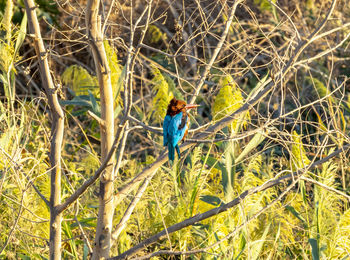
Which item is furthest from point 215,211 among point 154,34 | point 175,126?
point 154,34

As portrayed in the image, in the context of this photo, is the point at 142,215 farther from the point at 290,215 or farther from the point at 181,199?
the point at 290,215

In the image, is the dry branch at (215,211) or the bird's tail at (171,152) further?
the bird's tail at (171,152)

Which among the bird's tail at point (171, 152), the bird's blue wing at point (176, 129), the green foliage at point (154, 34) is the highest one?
the green foliage at point (154, 34)

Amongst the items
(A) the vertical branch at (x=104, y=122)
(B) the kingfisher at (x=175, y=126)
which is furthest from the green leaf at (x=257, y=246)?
(A) the vertical branch at (x=104, y=122)

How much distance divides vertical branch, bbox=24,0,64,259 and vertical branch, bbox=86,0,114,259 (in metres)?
0.21

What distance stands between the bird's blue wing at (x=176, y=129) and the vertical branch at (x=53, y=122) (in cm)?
70

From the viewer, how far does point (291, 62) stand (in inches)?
96.0

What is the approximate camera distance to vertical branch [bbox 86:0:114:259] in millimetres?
2289

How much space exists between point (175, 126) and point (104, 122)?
2.49 ft

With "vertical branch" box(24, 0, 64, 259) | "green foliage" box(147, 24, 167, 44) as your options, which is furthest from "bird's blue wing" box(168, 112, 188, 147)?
"green foliage" box(147, 24, 167, 44)

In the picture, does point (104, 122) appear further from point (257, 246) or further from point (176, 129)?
point (257, 246)

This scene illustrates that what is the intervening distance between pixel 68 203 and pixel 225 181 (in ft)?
3.52

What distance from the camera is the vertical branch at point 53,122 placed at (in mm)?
2352

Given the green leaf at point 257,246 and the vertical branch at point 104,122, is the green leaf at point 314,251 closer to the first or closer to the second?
the green leaf at point 257,246
